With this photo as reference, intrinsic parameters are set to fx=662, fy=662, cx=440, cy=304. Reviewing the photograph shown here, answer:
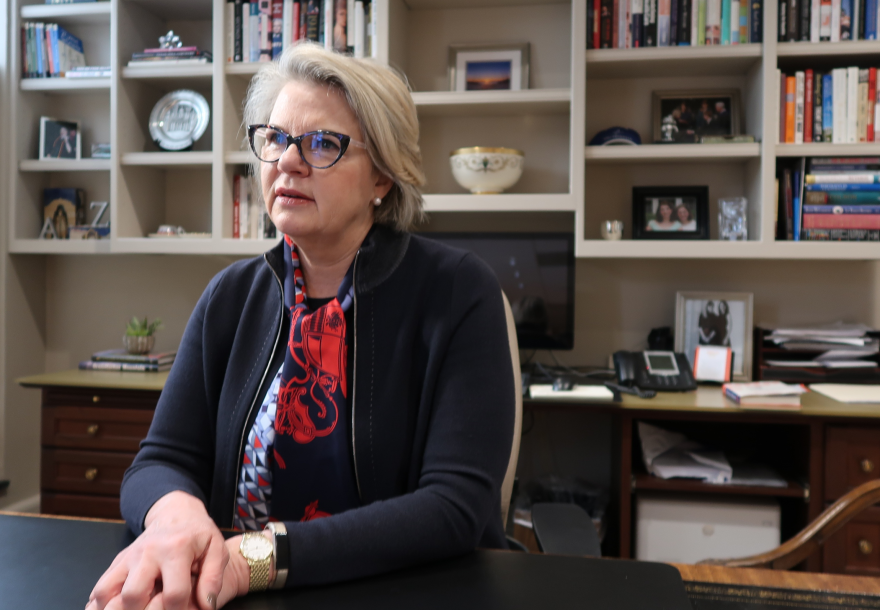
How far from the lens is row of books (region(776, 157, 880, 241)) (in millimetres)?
2166

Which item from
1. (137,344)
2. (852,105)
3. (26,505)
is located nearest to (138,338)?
(137,344)

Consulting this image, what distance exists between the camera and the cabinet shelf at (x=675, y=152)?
7.28 ft

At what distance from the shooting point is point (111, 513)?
2295 millimetres

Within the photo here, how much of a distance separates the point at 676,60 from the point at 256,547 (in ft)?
7.08

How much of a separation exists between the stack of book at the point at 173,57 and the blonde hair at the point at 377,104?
5.07 feet

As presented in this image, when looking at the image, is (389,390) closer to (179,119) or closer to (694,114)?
(694,114)

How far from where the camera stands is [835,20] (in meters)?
2.18

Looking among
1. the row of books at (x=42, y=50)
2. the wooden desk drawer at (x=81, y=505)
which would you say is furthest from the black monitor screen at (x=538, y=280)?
the row of books at (x=42, y=50)

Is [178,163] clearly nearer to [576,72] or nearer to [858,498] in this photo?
[576,72]

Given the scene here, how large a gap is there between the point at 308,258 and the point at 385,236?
140 millimetres

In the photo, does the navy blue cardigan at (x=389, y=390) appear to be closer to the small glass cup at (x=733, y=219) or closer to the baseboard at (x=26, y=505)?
the small glass cup at (x=733, y=219)

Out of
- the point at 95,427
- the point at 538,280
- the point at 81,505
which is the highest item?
the point at 538,280

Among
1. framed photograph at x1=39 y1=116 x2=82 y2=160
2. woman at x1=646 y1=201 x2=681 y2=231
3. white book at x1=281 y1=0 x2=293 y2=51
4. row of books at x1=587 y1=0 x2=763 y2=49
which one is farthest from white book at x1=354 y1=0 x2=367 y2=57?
framed photograph at x1=39 y1=116 x2=82 y2=160

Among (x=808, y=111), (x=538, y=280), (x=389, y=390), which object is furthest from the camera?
(x=538, y=280)
